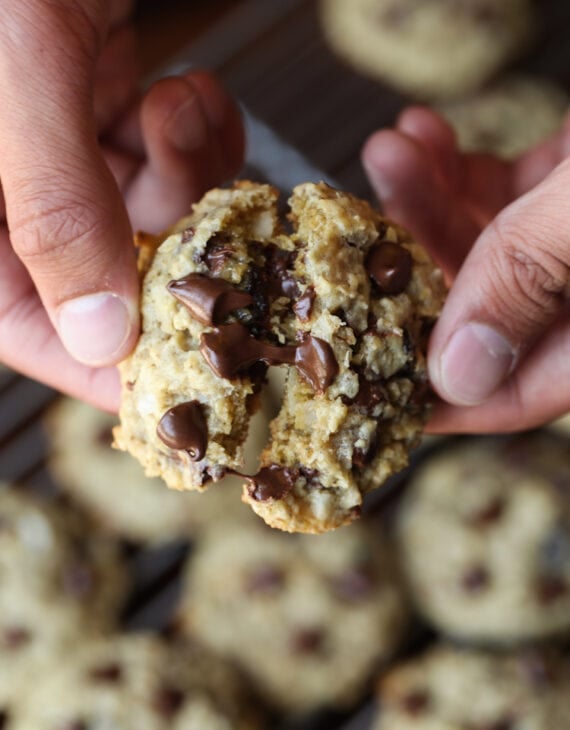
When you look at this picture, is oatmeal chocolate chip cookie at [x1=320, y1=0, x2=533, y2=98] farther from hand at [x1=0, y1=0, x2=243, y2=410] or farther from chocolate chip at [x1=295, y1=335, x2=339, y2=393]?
chocolate chip at [x1=295, y1=335, x2=339, y2=393]

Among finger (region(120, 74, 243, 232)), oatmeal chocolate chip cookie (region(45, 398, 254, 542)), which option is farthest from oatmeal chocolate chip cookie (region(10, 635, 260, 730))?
finger (region(120, 74, 243, 232))

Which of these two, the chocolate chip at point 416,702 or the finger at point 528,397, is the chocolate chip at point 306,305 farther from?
the chocolate chip at point 416,702

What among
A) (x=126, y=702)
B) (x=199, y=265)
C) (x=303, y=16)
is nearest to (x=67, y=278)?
(x=199, y=265)

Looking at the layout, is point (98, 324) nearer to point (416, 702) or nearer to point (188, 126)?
point (188, 126)

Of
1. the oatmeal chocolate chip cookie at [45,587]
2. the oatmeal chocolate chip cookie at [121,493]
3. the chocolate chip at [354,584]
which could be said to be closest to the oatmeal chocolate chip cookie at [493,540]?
the chocolate chip at [354,584]

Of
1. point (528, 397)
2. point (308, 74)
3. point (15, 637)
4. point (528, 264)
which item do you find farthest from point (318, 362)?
point (308, 74)

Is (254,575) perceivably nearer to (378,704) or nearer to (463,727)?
(378,704)
